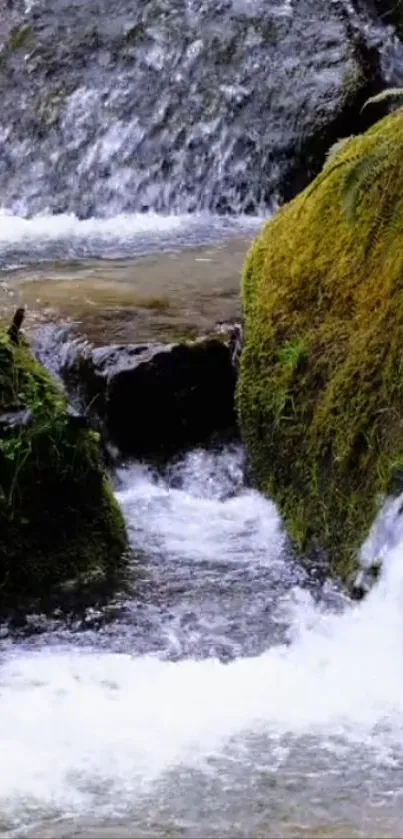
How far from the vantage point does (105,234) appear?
1023cm

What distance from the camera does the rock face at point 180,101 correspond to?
10.8 metres

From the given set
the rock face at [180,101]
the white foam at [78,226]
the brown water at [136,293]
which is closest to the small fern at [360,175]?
the brown water at [136,293]

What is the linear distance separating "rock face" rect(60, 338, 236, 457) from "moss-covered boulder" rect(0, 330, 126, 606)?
94 centimetres

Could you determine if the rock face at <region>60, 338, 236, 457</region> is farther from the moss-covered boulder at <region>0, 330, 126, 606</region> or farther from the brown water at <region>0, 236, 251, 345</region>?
the moss-covered boulder at <region>0, 330, 126, 606</region>

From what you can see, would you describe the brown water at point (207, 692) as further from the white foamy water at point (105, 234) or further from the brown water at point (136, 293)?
the white foamy water at point (105, 234)

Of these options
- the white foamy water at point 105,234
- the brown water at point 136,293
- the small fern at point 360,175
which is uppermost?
the small fern at point 360,175

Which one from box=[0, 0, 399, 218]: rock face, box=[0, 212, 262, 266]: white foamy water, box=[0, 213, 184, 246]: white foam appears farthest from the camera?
box=[0, 0, 399, 218]: rock face

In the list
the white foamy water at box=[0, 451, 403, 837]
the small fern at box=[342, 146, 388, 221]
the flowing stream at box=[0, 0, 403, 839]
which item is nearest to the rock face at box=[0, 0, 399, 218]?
the flowing stream at box=[0, 0, 403, 839]

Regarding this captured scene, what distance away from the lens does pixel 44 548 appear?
529 cm

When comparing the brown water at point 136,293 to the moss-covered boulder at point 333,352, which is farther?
the brown water at point 136,293

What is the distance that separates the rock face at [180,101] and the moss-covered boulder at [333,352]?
4414mm

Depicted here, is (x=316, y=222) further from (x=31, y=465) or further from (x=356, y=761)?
(x=356, y=761)

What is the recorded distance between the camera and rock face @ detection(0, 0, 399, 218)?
10.8 meters

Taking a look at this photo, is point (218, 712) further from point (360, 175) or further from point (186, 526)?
point (360, 175)
